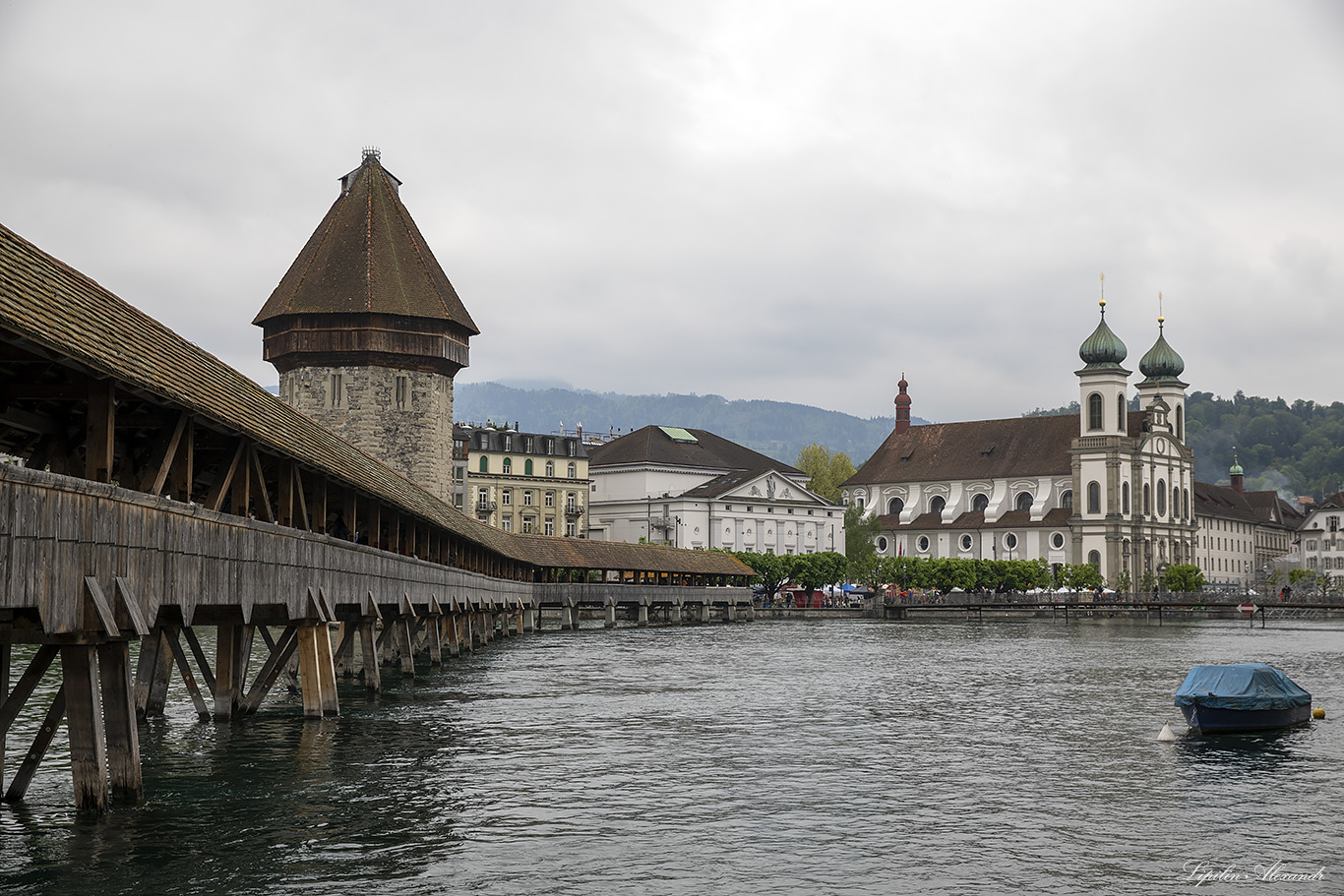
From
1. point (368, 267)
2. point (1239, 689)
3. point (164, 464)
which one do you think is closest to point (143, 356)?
point (164, 464)

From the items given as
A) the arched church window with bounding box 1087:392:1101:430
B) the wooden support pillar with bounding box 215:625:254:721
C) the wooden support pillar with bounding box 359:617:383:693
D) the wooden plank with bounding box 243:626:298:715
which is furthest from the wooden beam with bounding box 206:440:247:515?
the arched church window with bounding box 1087:392:1101:430

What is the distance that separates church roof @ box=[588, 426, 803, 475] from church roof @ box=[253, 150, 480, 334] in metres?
62.6

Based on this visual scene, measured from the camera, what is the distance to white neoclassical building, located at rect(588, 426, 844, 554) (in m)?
136

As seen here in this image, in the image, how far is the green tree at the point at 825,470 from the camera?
562 ft

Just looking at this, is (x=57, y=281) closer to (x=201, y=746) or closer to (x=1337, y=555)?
(x=201, y=746)

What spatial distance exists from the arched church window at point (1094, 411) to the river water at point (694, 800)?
11531 cm

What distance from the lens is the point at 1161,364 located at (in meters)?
164

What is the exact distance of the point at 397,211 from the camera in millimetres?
77188

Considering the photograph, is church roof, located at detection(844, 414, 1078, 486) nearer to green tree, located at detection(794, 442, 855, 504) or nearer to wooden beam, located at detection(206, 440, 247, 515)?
green tree, located at detection(794, 442, 855, 504)

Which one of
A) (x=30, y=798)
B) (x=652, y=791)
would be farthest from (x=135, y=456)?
(x=652, y=791)

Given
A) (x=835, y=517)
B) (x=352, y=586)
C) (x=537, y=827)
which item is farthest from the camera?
(x=835, y=517)

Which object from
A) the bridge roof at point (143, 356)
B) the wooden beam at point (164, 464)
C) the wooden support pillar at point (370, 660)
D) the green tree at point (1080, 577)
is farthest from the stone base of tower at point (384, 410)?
the green tree at point (1080, 577)

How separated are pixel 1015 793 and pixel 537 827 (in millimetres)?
7081

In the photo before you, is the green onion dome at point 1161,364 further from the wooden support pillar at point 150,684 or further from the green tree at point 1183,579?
the wooden support pillar at point 150,684
